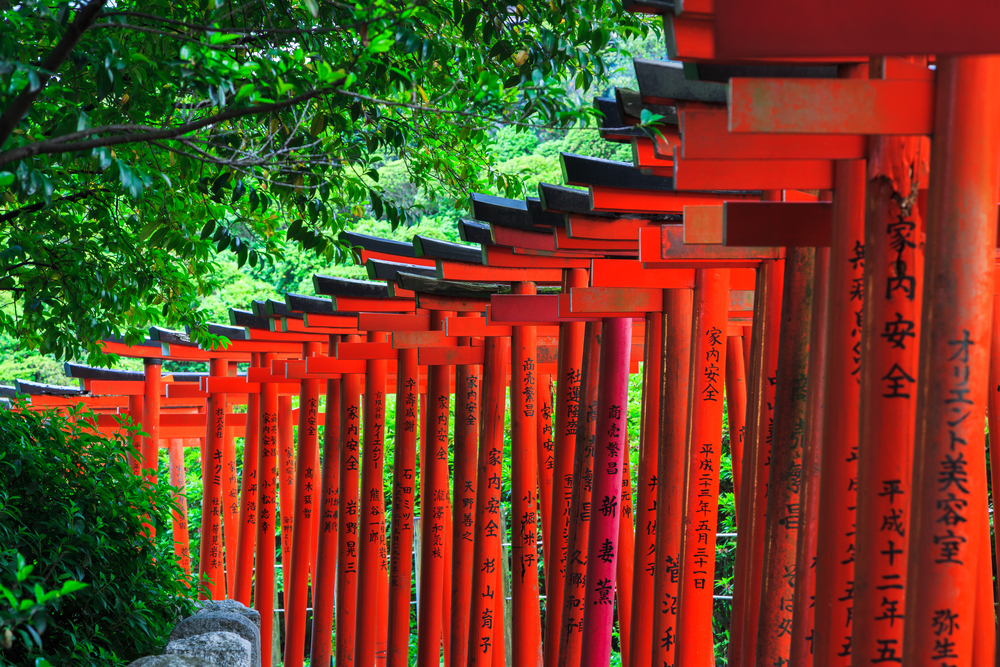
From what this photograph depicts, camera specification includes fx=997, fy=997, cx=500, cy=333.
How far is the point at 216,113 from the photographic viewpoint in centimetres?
445

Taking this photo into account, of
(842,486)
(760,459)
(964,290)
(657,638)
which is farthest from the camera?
(657,638)

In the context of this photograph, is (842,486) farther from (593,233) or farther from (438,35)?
(438,35)

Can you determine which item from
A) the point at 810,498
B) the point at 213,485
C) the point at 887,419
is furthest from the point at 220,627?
the point at 213,485

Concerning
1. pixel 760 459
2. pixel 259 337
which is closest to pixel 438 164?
pixel 760 459

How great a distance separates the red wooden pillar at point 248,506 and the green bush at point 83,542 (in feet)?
22.5

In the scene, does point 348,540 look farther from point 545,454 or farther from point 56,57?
point 56,57

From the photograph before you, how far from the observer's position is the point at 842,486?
3.35 meters

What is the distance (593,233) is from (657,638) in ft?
7.88

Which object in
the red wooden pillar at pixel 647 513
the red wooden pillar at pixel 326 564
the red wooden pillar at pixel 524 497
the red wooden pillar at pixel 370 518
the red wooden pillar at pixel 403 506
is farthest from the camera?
the red wooden pillar at pixel 326 564

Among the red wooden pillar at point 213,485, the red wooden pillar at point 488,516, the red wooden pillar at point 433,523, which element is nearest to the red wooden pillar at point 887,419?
the red wooden pillar at point 488,516

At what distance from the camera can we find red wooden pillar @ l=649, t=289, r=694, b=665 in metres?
5.71

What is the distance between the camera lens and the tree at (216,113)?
377cm

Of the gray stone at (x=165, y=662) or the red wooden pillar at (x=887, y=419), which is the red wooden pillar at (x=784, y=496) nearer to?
the red wooden pillar at (x=887, y=419)

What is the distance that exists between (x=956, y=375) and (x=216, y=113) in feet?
10.6
